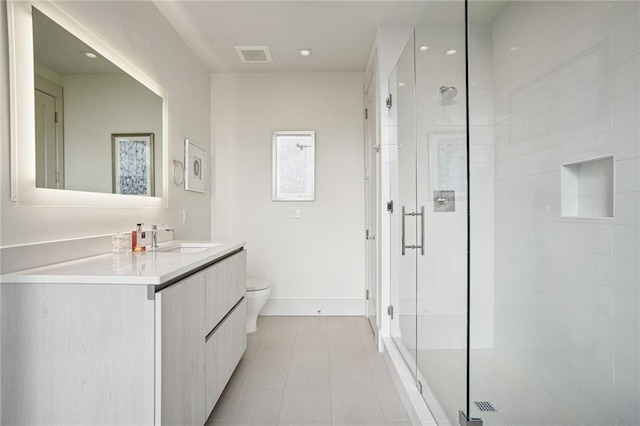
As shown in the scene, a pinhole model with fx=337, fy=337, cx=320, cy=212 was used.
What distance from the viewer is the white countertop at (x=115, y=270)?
112cm

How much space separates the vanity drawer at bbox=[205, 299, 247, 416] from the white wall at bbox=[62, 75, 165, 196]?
37.9 inches

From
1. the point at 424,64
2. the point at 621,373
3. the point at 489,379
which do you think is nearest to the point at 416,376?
the point at 489,379

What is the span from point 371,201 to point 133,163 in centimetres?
193

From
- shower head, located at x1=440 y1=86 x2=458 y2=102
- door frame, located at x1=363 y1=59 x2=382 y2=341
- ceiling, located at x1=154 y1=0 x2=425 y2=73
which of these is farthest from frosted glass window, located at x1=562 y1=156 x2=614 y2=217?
ceiling, located at x1=154 y1=0 x2=425 y2=73

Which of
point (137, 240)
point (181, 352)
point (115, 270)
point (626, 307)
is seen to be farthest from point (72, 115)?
point (626, 307)

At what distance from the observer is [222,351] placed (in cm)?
181

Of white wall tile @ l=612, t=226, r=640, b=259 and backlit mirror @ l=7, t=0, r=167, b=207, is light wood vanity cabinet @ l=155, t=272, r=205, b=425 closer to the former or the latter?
backlit mirror @ l=7, t=0, r=167, b=207

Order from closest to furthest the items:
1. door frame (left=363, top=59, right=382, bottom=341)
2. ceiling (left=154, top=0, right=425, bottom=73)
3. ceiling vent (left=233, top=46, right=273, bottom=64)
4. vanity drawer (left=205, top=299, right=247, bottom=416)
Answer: vanity drawer (left=205, top=299, right=247, bottom=416), ceiling (left=154, top=0, right=425, bottom=73), door frame (left=363, top=59, right=382, bottom=341), ceiling vent (left=233, top=46, right=273, bottom=64)

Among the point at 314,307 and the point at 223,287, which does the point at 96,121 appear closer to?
the point at 223,287

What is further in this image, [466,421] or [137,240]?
[137,240]

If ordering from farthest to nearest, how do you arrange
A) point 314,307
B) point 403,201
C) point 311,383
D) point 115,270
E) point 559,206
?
point 314,307
point 403,201
point 311,383
point 559,206
point 115,270

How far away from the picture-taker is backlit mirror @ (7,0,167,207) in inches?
50.6

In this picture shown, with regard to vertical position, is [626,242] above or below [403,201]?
below

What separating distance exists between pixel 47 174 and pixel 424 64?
190 cm
